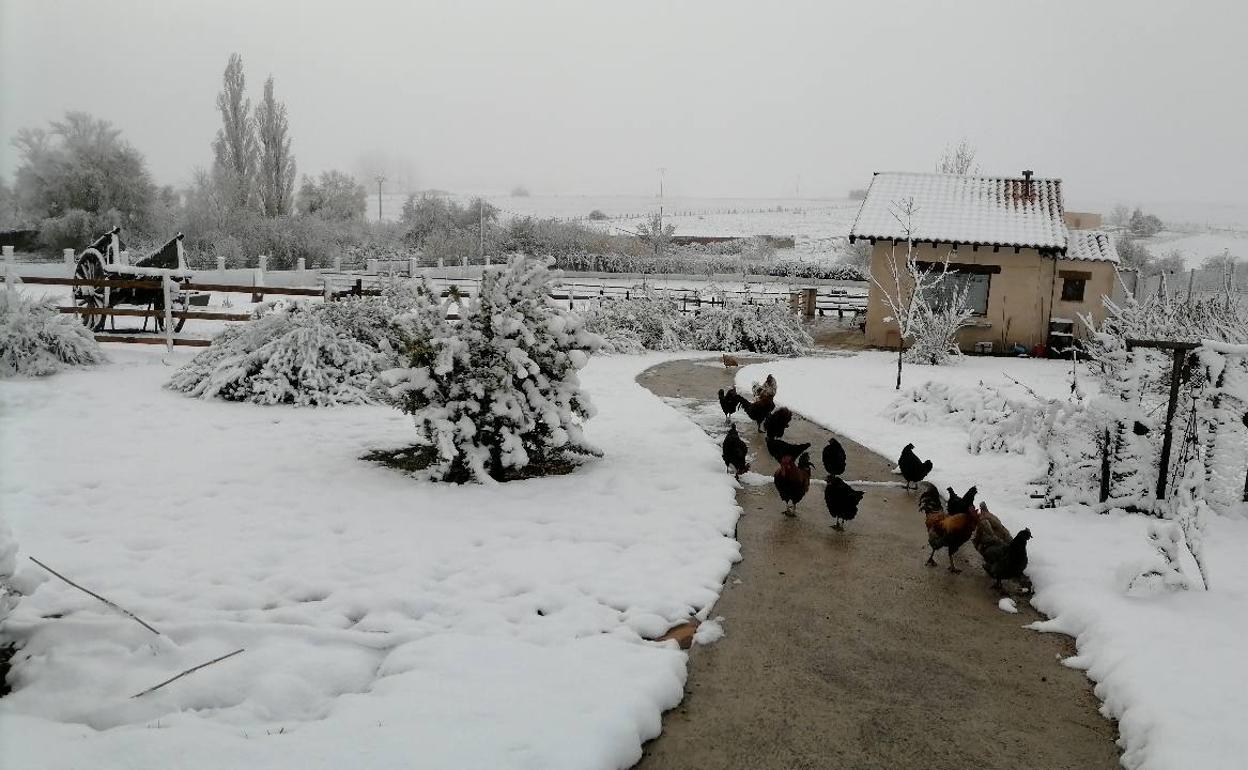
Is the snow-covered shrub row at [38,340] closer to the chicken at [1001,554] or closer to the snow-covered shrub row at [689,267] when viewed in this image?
the chicken at [1001,554]

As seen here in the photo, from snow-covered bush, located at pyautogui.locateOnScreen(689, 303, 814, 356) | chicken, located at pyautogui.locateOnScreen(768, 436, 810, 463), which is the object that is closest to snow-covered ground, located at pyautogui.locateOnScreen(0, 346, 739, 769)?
chicken, located at pyautogui.locateOnScreen(768, 436, 810, 463)

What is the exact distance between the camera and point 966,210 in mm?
20812

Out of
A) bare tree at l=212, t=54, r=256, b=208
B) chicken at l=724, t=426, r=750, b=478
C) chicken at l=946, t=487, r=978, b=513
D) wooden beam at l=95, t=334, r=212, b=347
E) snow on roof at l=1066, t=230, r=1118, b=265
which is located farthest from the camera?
bare tree at l=212, t=54, r=256, b=208

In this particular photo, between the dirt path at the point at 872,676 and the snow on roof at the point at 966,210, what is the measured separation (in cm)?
1535

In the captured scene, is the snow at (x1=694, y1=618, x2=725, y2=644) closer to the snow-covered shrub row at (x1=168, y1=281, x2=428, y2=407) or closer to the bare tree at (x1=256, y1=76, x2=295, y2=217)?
the snow-covered shrub row at (x1=168, y1=281, x2=428, y2=407)

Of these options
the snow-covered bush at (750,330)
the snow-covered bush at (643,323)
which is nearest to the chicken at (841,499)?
the snow-covered bush at (643,323)

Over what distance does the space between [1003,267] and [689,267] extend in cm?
2819

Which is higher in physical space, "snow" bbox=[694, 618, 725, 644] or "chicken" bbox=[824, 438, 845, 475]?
"chicken" bbox=[824, 438, 845, 475]

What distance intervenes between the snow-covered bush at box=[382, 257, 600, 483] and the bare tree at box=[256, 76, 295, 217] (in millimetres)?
39127

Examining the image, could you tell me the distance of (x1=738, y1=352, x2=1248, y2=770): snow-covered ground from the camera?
3582mm

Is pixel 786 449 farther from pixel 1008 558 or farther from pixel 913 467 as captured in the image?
pixel 1008 558

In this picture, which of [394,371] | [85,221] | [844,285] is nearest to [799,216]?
[844,285]

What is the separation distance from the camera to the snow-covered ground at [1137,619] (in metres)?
3.58

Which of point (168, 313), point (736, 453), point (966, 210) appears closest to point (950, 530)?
point (736, 453)
